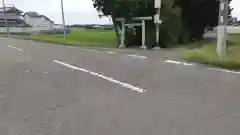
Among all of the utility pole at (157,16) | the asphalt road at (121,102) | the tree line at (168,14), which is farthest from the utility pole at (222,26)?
the tree line at (168,14)

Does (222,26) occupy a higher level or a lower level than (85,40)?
higher

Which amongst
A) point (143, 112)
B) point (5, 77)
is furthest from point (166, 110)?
point (5, 77)

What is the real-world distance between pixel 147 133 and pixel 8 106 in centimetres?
295

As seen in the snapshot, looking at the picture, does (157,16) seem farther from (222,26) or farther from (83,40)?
(83,40)

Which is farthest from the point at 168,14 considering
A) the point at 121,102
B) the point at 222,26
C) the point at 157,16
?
the point at 121,102

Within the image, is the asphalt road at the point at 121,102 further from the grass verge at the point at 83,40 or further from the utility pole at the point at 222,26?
the grass verge at the point at 83,40

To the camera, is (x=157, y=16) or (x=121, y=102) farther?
(x=157, y=16)

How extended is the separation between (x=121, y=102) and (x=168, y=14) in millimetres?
22759

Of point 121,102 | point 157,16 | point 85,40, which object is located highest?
point 157,16

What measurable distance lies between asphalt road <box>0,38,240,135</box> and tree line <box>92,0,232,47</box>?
17580 mm

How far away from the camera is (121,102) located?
7.30 m

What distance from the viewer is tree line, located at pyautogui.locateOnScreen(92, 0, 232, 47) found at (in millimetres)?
29250

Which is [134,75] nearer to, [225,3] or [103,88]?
[103,88]

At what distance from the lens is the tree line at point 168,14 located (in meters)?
29.2
